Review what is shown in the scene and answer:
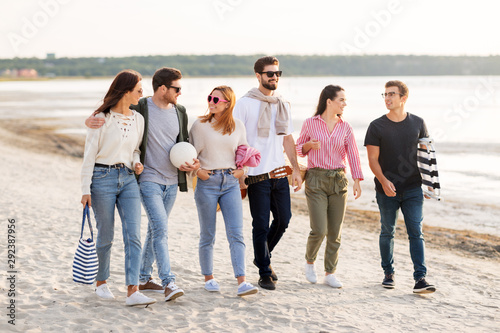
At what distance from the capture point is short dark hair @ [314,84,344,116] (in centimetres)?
577

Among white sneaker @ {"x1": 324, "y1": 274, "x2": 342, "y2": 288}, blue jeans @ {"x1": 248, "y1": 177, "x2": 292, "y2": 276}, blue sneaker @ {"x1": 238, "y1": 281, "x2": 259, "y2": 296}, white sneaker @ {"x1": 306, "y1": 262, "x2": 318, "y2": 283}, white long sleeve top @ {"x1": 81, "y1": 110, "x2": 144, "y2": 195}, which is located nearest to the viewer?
white long sleeve top @ {"x1": 81, "y1": 110, "x2": 144, "y2": 195}

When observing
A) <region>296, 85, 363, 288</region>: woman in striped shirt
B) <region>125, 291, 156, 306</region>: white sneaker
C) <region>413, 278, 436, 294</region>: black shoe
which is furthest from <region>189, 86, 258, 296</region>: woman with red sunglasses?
<region>413, 278, 436, 294</region>: black shoe

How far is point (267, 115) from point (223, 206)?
38.3 inches

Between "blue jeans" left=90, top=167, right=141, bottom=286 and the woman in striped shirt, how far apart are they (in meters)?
1.81

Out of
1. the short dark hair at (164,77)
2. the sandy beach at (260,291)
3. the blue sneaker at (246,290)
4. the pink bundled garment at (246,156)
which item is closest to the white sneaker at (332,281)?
the sandy beach at (260,291)

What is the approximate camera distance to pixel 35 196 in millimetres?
10906

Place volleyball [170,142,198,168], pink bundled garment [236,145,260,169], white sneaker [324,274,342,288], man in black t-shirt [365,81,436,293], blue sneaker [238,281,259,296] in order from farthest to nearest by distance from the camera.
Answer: white sneaker [324,274,342,288]
man in black t-shirt [365,81,436,293]
blue sneaker [238,281,259,296]
pink bundled garment [236,145,260,169]
volleyball [170,142,198,168]

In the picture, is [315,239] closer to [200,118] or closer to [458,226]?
[200,118]

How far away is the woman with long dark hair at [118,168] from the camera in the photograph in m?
4.72

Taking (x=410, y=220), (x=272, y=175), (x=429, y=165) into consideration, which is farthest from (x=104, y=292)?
(x=429, y=165)

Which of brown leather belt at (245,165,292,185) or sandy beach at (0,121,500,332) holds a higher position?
brown leather belt at (245,165,292,185)

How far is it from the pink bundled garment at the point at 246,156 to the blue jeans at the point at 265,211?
1.17ft

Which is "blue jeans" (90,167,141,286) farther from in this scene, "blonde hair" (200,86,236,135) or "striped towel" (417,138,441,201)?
"striped towel" (417,138,441,201)

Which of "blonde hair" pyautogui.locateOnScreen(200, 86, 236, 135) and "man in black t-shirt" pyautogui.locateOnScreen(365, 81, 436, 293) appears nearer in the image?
"blonde hair" pyautogui.locateOnScreen(200, 86, 236, 135)
